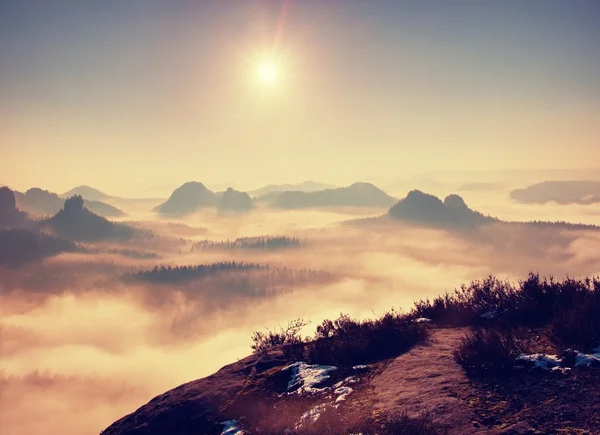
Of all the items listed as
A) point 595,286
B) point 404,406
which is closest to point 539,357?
point 404,406

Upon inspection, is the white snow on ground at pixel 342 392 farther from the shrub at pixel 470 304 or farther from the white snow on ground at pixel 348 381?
the shrub at pixel 470 304

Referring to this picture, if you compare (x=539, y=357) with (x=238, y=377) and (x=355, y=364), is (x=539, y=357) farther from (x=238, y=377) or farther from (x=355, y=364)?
(x=238, y=377)

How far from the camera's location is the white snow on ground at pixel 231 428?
8.12 meters

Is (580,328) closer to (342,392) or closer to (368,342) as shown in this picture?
(368,342)

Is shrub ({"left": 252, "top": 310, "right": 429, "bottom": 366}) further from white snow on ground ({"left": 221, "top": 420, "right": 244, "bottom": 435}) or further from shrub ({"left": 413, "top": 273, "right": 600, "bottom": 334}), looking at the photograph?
white snow on ground ({"left": 221, "top": 420, "right": 244, "bottom": 435})

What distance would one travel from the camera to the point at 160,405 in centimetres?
1052

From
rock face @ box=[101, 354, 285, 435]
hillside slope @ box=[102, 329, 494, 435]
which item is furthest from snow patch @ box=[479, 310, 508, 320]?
rock face @ box=[101, 354, 285, 435]

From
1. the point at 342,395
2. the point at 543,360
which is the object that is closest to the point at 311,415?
the point at 342,395

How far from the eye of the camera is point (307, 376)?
383 inches

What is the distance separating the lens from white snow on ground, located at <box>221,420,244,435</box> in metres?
8.12

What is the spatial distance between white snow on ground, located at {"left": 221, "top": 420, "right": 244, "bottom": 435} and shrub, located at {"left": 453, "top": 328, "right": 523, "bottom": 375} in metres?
5.27

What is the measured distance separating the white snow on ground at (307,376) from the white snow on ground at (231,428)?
5.25ft

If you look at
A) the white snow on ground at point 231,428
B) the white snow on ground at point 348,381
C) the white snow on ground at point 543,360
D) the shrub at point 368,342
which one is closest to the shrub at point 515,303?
the white snow on ground at point 543,360

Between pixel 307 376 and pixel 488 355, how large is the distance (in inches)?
174
